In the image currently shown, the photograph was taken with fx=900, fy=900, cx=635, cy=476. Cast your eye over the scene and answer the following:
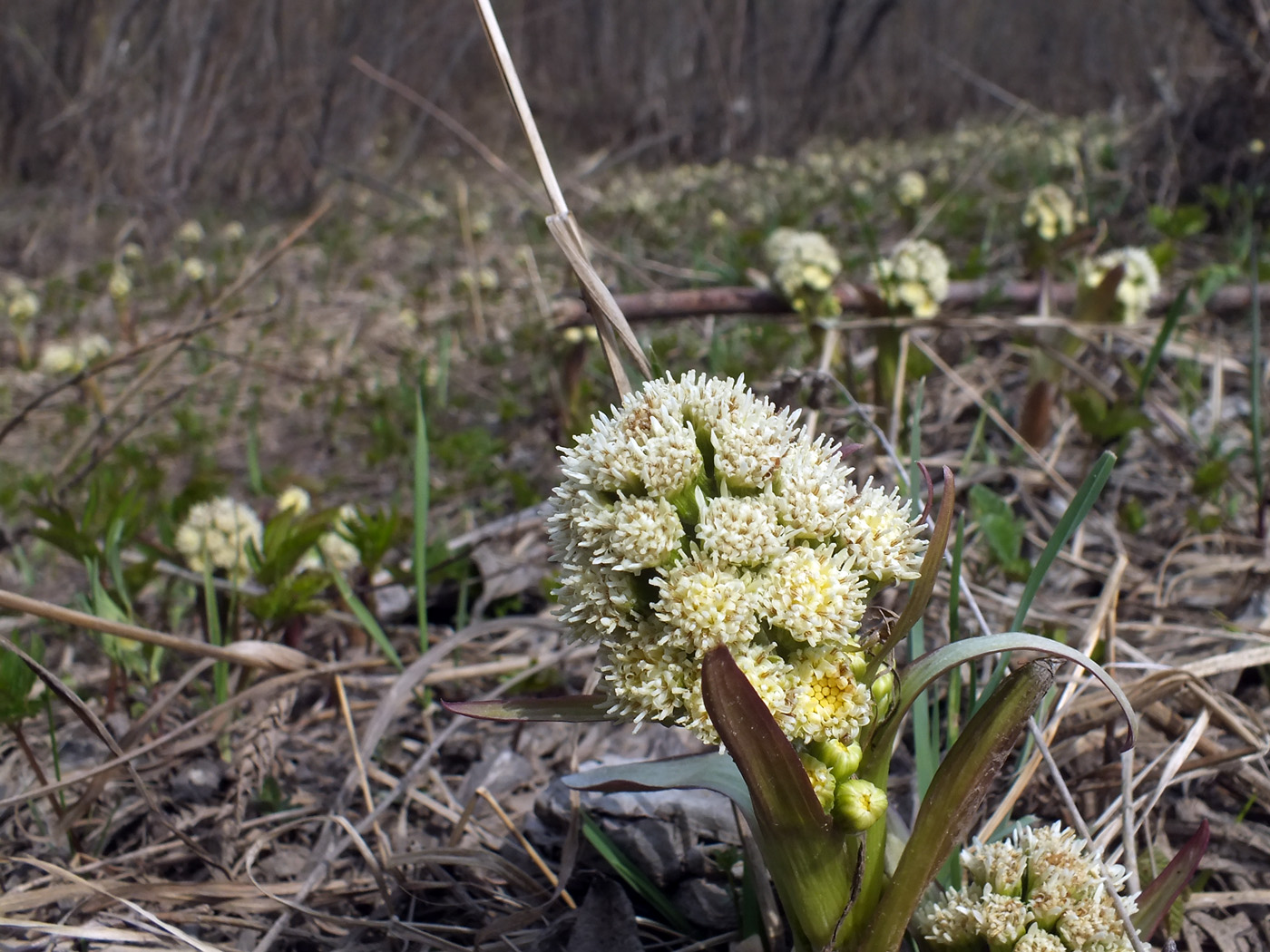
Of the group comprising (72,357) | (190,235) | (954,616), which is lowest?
(72,357)

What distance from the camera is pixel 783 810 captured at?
1195 mm

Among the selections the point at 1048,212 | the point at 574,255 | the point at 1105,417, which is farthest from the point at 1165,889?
the point at 1048,212

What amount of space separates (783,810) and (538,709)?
0.38 metres

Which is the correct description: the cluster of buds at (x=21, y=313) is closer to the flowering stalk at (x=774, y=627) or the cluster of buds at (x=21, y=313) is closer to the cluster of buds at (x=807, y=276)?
the cluster of buds at (x=807, y=276)

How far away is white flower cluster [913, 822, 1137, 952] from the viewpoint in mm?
1341

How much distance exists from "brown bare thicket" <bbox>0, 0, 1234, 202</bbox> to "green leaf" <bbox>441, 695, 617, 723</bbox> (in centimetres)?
614

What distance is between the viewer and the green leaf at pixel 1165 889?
1379mm

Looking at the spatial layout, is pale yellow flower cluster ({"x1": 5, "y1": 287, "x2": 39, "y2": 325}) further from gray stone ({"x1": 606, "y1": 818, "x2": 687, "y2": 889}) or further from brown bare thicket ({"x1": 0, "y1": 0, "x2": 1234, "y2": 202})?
gray stone ({"x1": 606, "y1": 818, "x2": 687, "y2": 889})

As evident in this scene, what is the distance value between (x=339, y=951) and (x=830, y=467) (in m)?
1.34

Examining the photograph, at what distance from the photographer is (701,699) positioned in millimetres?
1185

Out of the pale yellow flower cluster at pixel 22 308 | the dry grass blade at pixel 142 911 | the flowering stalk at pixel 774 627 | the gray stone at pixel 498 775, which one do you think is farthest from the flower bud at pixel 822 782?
the pale yellow flower cluster at pixel 22 308

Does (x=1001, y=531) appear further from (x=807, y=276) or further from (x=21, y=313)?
(x=21, y=313)

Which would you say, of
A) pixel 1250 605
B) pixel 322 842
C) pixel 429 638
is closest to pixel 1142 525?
pixel 1250 605

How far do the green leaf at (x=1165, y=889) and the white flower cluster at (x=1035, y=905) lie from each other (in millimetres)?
26
